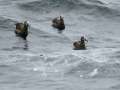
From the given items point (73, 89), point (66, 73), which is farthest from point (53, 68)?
point (73, 89)

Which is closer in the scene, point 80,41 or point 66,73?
point 66,73

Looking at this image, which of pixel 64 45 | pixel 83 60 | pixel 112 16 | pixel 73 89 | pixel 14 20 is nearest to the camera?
pixel 73 89

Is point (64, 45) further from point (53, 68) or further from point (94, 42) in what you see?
point (53, 68)

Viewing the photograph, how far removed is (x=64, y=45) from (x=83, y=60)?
4928 mm

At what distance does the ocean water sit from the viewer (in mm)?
35281

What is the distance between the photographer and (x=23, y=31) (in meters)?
47.5

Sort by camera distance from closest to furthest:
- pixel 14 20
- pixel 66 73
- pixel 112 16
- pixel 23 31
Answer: pixel 66 73 → pixel 23 31 → pixel 14 20 → pixel 112 16

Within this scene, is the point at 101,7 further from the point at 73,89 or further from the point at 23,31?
the point at 73,89

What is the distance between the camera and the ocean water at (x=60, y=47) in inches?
1389

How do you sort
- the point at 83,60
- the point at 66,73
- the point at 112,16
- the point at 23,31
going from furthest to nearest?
the point at 112,16 → the point at 23,31 → the point at 83,60 → the point at 66,73

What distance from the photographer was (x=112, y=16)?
178 feet

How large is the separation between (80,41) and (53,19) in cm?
863

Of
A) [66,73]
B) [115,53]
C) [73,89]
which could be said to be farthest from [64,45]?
[73,89]

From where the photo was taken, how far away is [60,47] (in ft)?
143
